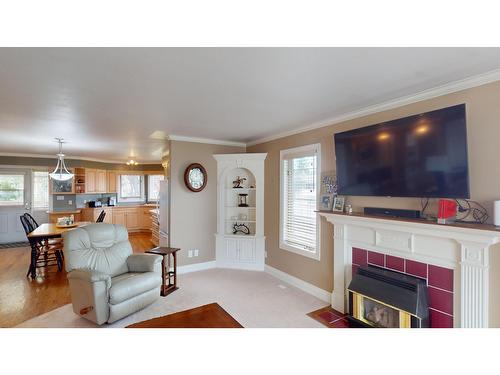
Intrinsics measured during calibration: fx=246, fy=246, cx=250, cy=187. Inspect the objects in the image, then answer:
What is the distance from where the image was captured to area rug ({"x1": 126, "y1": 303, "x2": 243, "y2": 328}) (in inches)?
60.0

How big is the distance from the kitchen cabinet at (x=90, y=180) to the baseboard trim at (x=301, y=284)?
6.09 meters

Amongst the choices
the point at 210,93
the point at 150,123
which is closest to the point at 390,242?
the point at 210,93

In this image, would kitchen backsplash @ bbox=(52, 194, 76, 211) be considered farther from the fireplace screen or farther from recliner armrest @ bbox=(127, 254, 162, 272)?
the fireplace screen

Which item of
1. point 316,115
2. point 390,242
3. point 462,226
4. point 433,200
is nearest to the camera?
point 462,226

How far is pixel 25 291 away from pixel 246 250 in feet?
11.0

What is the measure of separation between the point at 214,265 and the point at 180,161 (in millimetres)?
2034

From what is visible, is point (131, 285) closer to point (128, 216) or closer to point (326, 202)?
point (326, 202)

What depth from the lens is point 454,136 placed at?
6.52 feet

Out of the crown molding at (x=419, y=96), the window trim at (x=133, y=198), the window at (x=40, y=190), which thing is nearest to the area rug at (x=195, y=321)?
the crown molding at (x=419, y=96)

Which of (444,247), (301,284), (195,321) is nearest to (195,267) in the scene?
(301,284)

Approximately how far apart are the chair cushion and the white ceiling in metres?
1.97

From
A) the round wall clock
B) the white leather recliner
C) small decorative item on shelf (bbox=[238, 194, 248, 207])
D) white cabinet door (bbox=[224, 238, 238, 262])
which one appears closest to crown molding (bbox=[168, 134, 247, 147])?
the round wall clock

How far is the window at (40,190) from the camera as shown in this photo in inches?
271

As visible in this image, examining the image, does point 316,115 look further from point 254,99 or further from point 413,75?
point 413,75
